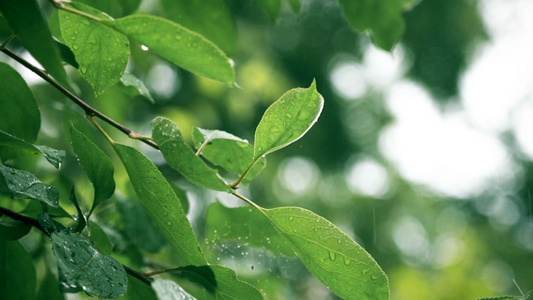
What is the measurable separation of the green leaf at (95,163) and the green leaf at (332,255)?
0.55ft

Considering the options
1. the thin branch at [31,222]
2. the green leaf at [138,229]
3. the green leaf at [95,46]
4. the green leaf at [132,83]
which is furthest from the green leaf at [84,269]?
the green leaf at [138,229]

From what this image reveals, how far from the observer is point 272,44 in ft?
21.5

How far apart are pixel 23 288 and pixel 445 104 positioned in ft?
26.5

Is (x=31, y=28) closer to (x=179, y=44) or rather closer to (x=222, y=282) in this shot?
(x=179, y=44)

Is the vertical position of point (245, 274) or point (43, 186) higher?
point (43, 186)

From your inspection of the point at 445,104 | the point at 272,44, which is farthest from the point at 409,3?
the point at 445,104

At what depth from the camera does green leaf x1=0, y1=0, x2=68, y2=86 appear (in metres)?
0.38

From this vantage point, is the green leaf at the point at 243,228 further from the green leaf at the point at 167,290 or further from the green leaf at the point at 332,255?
the green leaf at the point at 167,290

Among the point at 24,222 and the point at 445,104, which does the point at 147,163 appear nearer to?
the point at 24,222

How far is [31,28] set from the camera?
0.38 meters

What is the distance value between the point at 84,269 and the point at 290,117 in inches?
9.2

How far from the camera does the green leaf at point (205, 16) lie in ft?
2.23

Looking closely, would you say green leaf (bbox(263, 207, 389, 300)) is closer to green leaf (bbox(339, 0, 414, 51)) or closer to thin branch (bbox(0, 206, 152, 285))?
thin branch (bbox(0, 206, 152, 285))

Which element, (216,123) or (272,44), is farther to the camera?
(272,44)
